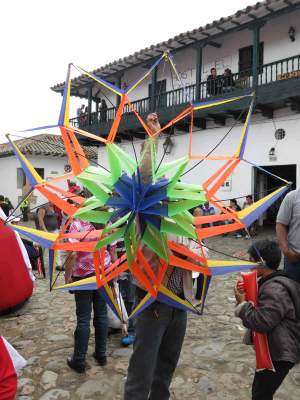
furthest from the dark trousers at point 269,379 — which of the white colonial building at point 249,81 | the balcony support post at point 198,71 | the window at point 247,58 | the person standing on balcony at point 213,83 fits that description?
the window at point 247,58

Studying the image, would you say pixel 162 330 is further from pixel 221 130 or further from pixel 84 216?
pixel 221 130

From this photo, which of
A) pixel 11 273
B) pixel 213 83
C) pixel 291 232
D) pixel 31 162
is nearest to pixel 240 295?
pixel 291 232

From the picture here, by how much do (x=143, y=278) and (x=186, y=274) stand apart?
430 mm

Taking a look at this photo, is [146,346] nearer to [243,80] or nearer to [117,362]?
[117,362]

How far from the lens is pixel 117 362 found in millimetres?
3486

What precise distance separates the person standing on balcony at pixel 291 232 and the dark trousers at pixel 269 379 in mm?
1165

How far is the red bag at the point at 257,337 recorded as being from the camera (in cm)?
221

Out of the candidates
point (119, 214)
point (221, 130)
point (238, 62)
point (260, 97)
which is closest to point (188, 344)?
point (119, 214)

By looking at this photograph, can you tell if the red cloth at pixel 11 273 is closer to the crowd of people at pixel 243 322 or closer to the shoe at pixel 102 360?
the shoe at pixel 102 360

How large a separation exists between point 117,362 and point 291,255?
6.05ft

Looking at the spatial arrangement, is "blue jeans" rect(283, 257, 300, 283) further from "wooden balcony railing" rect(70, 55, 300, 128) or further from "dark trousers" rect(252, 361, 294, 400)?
"wooden balcony railing" rect(70, 55, 300, 128)

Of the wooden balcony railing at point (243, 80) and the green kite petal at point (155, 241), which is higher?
the wooden balcony railing at point (243, 80)

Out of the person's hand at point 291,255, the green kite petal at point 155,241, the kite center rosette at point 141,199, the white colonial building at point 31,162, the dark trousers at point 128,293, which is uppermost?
the white colonial building at point 31,162

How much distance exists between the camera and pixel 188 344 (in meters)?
3.93
